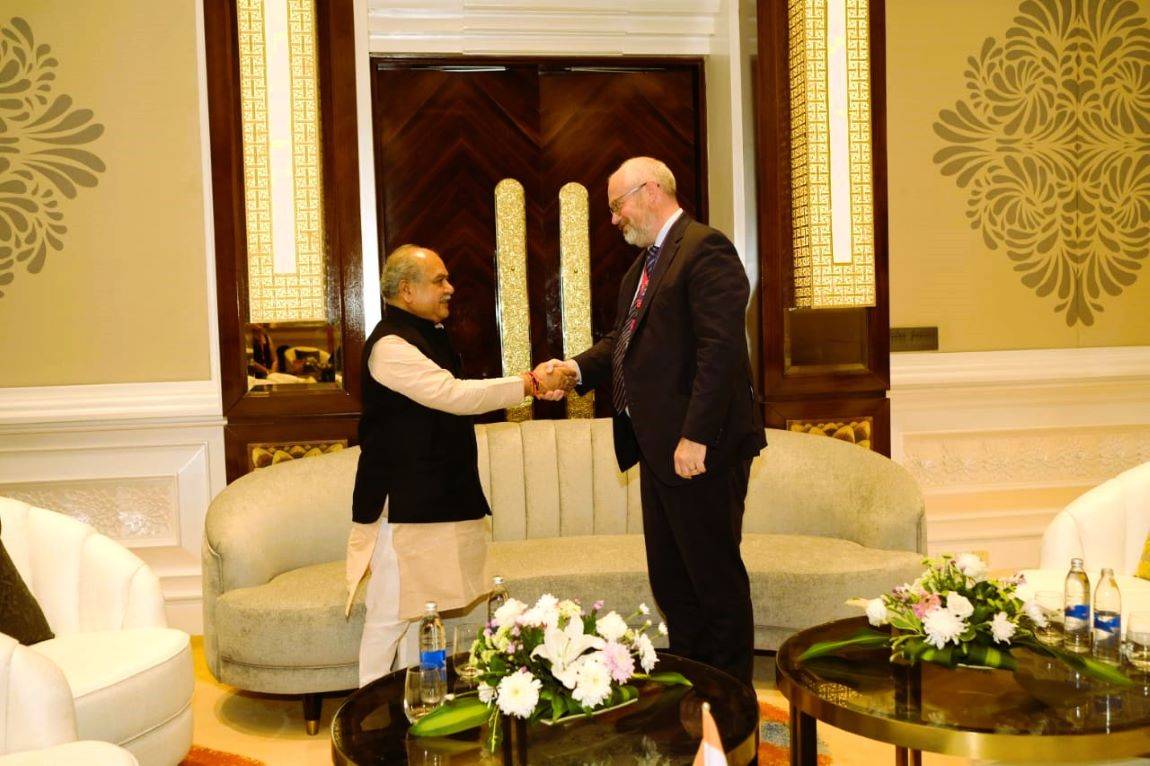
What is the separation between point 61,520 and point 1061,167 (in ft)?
14.2

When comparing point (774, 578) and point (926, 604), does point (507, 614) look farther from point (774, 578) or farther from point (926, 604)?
point (774, 578)

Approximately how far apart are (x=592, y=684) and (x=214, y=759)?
1673 mm

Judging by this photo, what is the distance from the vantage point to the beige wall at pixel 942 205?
4828 mm

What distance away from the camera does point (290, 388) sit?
420cm

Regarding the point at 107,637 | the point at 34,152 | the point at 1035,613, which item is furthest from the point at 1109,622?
the point at 34,152

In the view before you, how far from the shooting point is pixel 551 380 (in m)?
3.35

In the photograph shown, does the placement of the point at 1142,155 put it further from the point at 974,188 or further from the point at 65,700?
the point at 65,700

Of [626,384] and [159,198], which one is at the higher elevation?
[159,198]

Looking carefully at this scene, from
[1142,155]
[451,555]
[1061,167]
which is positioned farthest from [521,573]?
[1142,155]

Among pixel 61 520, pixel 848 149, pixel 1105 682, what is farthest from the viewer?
pixel 848 149

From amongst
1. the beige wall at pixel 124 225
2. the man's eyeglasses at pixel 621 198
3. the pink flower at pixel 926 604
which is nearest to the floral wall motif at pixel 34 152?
the beige wall at pixel 124 225

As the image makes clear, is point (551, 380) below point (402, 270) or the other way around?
below

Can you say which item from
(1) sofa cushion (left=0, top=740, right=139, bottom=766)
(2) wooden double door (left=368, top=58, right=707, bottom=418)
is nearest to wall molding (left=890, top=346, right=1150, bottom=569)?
(2) wooden double door (left=368, top=58, right=707, bottom=418)

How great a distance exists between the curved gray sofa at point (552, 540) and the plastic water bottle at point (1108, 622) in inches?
43.9
